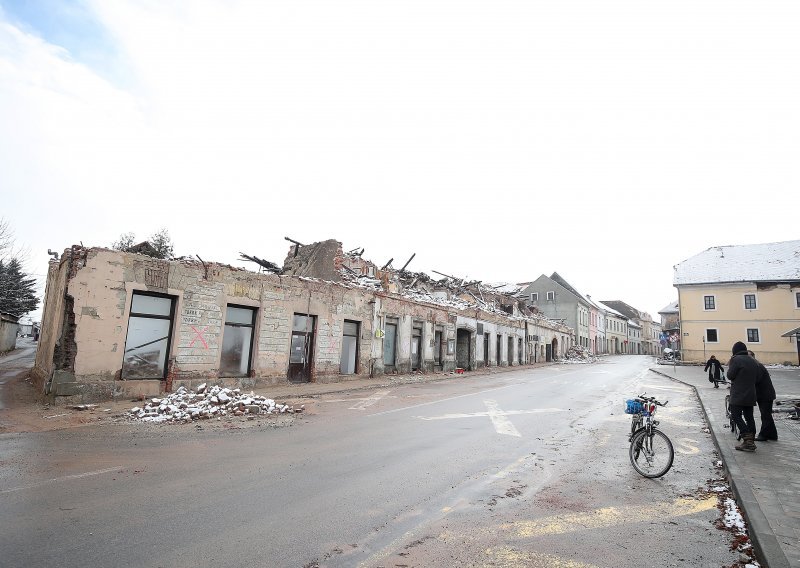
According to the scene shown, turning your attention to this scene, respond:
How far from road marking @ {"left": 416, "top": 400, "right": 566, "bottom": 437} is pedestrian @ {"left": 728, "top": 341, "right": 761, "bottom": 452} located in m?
3.81

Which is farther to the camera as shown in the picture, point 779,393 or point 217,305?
point 779,393

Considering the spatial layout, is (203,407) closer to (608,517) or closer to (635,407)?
(608,517)

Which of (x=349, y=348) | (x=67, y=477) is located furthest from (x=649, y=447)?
(x=349, y=348)

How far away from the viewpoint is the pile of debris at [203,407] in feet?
32.6

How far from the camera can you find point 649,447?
21.2 ft

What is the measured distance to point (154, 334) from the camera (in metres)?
13.3

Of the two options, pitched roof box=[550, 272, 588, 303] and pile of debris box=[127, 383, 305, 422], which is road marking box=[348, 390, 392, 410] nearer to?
pile of debris box=[127, 383, 305, 422]

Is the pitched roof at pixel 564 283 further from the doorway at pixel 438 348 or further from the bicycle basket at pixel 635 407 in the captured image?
the bicycle basket at pixel 635 407

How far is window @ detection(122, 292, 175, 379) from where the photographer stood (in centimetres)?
1280

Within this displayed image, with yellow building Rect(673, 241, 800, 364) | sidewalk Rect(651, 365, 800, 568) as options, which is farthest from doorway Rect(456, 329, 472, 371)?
yellow building Rect(673, 241, 800, 364)

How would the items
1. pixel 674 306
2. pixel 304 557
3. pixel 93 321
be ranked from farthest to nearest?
pixel 674 306 → pixel 93 321 → pixel 304 557

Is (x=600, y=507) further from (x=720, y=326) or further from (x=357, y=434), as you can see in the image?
(x=720, y=326)

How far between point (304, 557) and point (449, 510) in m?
1.79

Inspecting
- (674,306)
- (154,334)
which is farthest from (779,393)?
(674,306)
